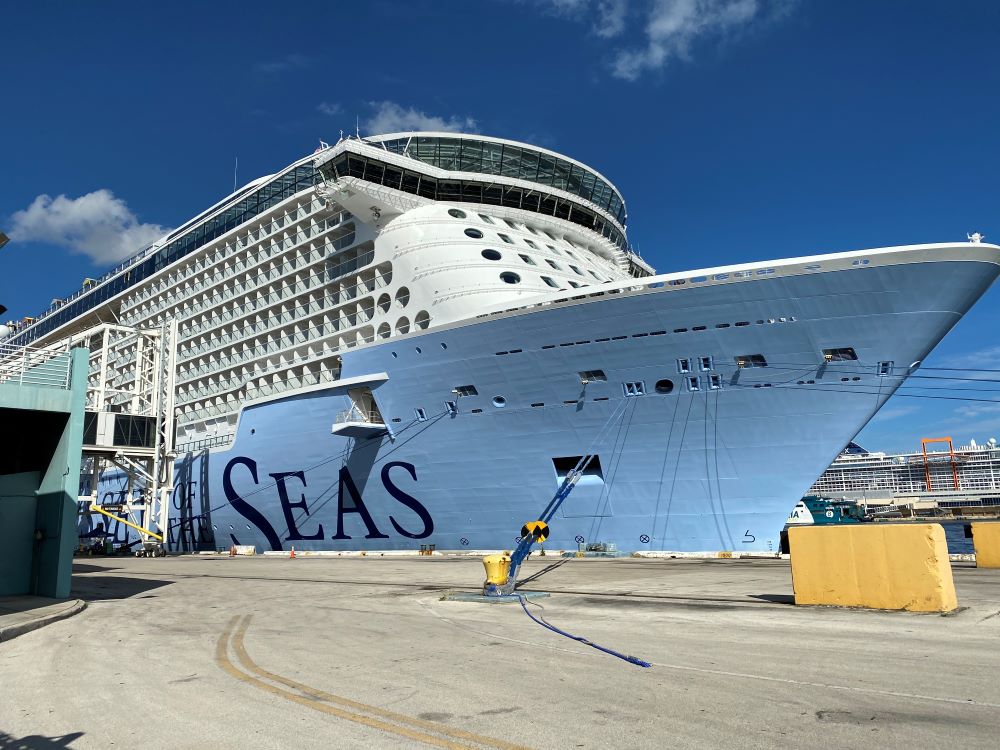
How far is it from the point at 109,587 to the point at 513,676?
43.9 ft

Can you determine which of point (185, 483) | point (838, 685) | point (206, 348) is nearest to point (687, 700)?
point (838, 685)

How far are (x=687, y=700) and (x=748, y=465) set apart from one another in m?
12.8

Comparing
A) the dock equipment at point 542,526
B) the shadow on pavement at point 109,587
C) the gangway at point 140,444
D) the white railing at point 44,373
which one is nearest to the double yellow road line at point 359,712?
the dock equipment at point 542,526

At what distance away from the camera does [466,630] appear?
928cm

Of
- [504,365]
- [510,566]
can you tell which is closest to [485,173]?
[504,365]

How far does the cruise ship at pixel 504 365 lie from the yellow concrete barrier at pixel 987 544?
3074 millimetres

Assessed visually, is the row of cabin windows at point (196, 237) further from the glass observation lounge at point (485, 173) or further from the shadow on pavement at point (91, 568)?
the shadow on pavement at point (91, 568)

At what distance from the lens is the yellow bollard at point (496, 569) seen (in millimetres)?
12883

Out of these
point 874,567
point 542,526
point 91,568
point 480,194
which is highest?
point 480,194

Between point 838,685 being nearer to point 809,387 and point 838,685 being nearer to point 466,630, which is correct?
point 466,630

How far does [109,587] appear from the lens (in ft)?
53.9

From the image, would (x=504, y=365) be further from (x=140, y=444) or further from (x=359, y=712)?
(x=140, y=444)

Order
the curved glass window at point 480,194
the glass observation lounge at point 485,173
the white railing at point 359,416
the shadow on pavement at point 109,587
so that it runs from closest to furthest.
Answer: the shadow on pavement at point 109,587, the white railing at point 359,416, the curved glass window at point 480,194, the glass observation lounge at point 485,173

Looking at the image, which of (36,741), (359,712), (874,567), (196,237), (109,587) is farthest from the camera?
(196,237)
